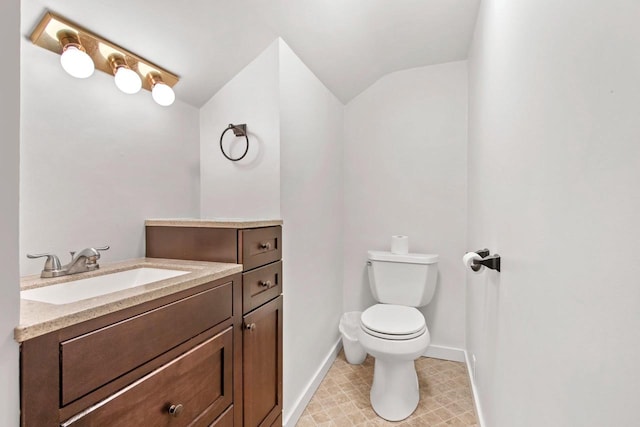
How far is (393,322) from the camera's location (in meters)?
1.76

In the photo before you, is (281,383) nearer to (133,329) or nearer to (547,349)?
(133,329)

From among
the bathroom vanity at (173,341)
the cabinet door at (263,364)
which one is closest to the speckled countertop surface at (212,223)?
the bathroom vanity at (173,341)

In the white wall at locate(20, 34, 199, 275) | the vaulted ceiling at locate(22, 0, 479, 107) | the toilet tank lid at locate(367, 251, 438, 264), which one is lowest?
the toilet tank lid at locate(367, 251, 438, 264)

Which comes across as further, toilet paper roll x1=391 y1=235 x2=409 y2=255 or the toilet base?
toilet paper roll x1=391 y1=235 x2=409 y2=255

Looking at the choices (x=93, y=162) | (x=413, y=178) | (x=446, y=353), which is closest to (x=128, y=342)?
(x=93, y=162)

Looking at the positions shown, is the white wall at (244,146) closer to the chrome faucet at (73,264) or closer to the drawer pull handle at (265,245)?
the drawer pull handle at (265,245)

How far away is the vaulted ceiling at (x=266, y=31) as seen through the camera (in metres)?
1.18

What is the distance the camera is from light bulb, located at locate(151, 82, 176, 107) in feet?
4.56

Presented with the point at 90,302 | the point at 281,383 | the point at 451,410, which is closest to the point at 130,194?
the point at 90,302

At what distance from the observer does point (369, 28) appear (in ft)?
5.88

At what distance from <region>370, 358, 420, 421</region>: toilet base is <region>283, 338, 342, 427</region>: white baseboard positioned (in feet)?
1.21

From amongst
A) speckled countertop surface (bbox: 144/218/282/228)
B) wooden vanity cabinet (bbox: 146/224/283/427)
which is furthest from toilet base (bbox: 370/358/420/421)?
speckled countertop surface (bbox: 144/218/282/228)

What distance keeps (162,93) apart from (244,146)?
425 mm

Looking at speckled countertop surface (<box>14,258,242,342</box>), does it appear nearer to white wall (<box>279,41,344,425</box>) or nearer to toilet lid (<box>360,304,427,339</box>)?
white wall (<box>279,41,344,425</box>)
